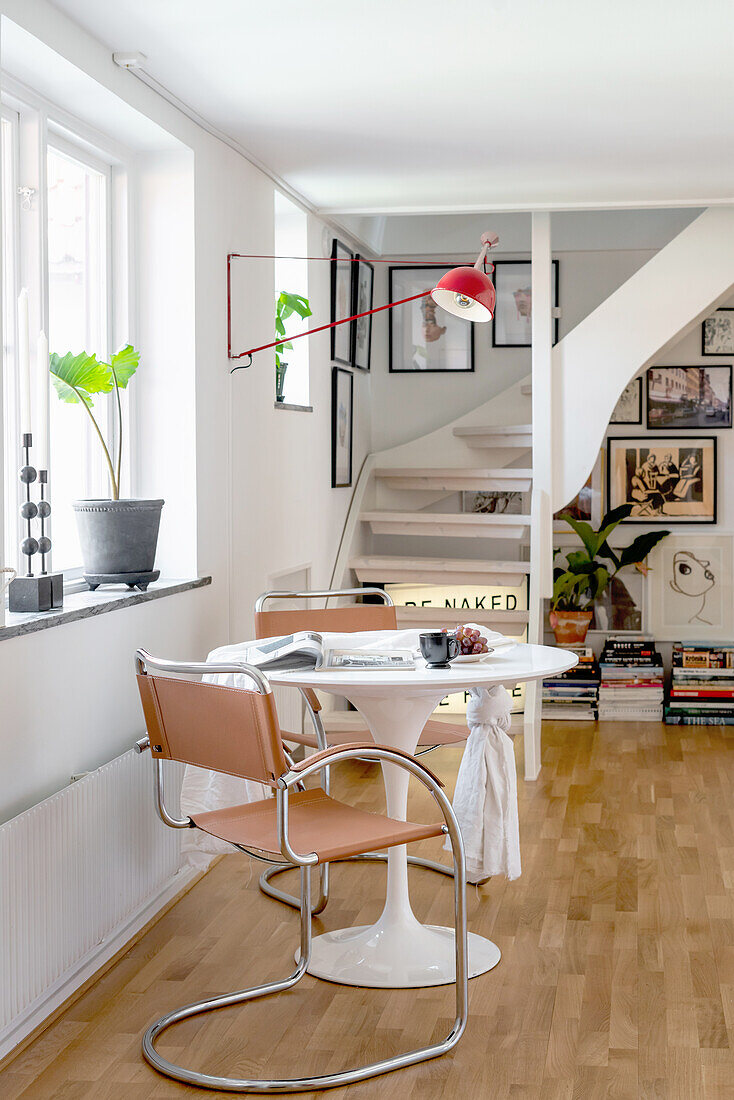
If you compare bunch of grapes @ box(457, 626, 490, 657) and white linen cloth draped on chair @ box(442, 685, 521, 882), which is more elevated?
bunch of grapes @ box(457, 626, 490, 657)

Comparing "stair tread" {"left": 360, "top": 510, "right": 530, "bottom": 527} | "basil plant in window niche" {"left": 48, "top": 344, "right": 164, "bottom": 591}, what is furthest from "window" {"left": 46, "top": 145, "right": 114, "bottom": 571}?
"stair tread" {"left": 360, "top": 510, "right": 530, "bottom": 527}

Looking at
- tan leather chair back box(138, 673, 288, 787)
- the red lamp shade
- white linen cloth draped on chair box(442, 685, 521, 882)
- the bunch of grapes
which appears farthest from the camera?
the red lamp shade

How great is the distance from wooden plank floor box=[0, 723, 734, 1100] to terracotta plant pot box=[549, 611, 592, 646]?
2.08 metres

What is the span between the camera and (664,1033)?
2.59 m

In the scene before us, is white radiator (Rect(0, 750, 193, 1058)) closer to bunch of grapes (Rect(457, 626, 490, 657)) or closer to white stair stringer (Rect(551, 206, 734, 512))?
bunch of grapes (Rect(457, 626, 490, 657))

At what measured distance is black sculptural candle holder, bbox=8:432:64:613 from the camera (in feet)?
9.32

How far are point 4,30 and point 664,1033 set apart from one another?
8.96 ft

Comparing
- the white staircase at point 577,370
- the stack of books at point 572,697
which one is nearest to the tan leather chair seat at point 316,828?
the white staircase at point 577,370

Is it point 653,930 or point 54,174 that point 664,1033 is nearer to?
point 653,930

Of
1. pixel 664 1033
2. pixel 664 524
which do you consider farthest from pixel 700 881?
pixel 664 524

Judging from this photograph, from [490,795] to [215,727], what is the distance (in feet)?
3.35

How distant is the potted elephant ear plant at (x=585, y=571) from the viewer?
246 inches

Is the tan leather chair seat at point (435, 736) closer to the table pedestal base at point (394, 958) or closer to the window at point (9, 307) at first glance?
the table pedestal base at point (394, 958)

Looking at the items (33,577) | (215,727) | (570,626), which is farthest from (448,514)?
(215,727)
